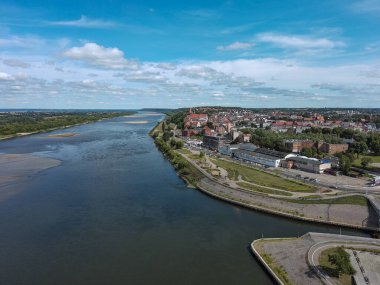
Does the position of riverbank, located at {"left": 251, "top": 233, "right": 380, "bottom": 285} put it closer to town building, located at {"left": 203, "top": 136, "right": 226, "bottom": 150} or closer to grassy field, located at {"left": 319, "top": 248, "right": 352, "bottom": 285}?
grassy field, located at {"left": 319, "top": 248, "right": 352, "bottom": 285}

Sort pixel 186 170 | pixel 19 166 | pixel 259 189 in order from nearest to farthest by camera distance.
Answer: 1. pixel 259 189
2. pixel 186 170
3. pixel 19 166

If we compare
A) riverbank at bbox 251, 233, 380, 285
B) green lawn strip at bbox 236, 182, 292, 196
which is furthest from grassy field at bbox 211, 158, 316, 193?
riverbank at bbox 251, 233, 380, 285

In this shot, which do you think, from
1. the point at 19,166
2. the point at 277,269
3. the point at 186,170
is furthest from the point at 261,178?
the point at 19,166

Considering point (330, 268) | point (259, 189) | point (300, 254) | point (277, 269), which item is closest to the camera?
point (330, 268)

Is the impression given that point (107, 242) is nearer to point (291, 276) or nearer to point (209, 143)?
point (291, 276)

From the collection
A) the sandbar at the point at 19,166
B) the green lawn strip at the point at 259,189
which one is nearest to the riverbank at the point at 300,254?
the green lawn strip at the point at 259,189

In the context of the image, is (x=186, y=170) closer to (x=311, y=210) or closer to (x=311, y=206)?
(x=311, y=206)

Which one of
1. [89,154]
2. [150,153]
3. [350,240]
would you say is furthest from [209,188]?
[89,154]
